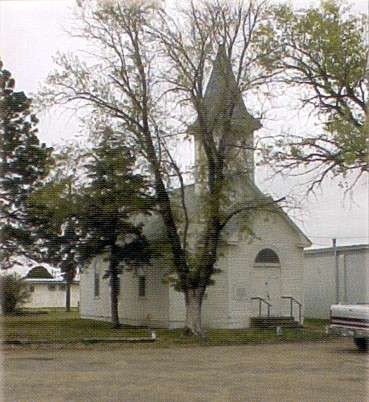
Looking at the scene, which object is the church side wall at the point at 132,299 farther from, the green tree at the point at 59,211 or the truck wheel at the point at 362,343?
the truck wheel at the point at 362,343

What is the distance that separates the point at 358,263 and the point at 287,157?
802cm

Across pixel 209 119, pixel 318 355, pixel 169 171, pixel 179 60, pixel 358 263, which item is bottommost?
pixel 318 355

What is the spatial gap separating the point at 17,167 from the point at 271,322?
7.37 meters

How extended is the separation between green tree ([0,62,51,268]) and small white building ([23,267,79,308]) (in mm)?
7141

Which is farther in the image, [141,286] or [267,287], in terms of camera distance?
[141,286]

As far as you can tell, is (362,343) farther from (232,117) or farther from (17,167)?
(17,167)

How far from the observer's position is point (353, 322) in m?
13.1

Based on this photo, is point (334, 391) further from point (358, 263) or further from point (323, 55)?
point (358, 263)

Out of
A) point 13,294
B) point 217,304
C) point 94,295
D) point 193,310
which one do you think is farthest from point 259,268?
point 13,294

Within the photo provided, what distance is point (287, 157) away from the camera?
15492mm

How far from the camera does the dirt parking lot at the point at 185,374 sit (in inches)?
304

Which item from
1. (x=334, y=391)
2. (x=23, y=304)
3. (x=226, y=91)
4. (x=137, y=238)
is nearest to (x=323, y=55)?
(x=226, y=91)

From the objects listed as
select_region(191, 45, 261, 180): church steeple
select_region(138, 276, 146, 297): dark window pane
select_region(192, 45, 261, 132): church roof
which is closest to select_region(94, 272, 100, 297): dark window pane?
select_region(138, 276, 146, 297): dark window pane

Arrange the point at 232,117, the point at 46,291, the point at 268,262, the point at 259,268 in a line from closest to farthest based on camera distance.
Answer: the point at 232,117 → the point at 259,268 → the point at 268,262 → the point at 46,291
